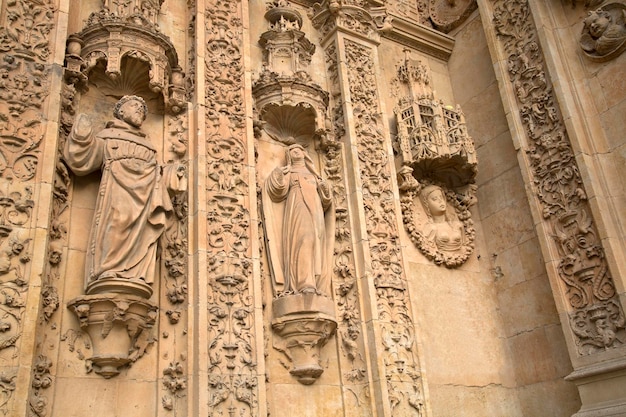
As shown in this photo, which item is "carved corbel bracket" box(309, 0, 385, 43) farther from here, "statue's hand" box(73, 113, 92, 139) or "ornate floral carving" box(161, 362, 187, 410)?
"ornate floral carving" box(161, 362, 187, 410)

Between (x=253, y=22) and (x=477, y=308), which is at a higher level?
(x=253, y=22)

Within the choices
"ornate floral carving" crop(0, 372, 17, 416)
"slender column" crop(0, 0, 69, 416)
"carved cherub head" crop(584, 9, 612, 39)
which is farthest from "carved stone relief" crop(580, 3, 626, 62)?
"ornate floral carving" crop(0, 372, 17, 416)

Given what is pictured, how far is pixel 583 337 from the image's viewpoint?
308 inches

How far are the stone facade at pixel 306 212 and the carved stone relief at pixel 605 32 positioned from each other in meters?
0.03

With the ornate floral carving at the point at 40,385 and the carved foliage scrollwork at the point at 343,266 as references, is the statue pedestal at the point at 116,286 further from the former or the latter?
the carved foliage scrollwork at the point at 343,266

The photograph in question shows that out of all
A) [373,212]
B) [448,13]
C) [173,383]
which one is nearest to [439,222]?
[373,212]

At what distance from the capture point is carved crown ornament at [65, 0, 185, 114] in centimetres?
709

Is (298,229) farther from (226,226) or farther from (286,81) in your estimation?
(286,81)

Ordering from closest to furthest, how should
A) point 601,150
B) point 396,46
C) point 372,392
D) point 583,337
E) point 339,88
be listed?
point 372,392, point 583,337, point 601,150, point 339,88, point 396,46

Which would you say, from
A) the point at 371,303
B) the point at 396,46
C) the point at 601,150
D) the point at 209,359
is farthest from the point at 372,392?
the point at 396,46

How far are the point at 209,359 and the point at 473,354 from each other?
414 centimetres

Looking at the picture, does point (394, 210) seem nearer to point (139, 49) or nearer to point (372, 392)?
point (372, 392)

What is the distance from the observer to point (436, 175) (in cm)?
984

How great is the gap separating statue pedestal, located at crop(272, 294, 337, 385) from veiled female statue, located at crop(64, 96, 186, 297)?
160 centimetres
